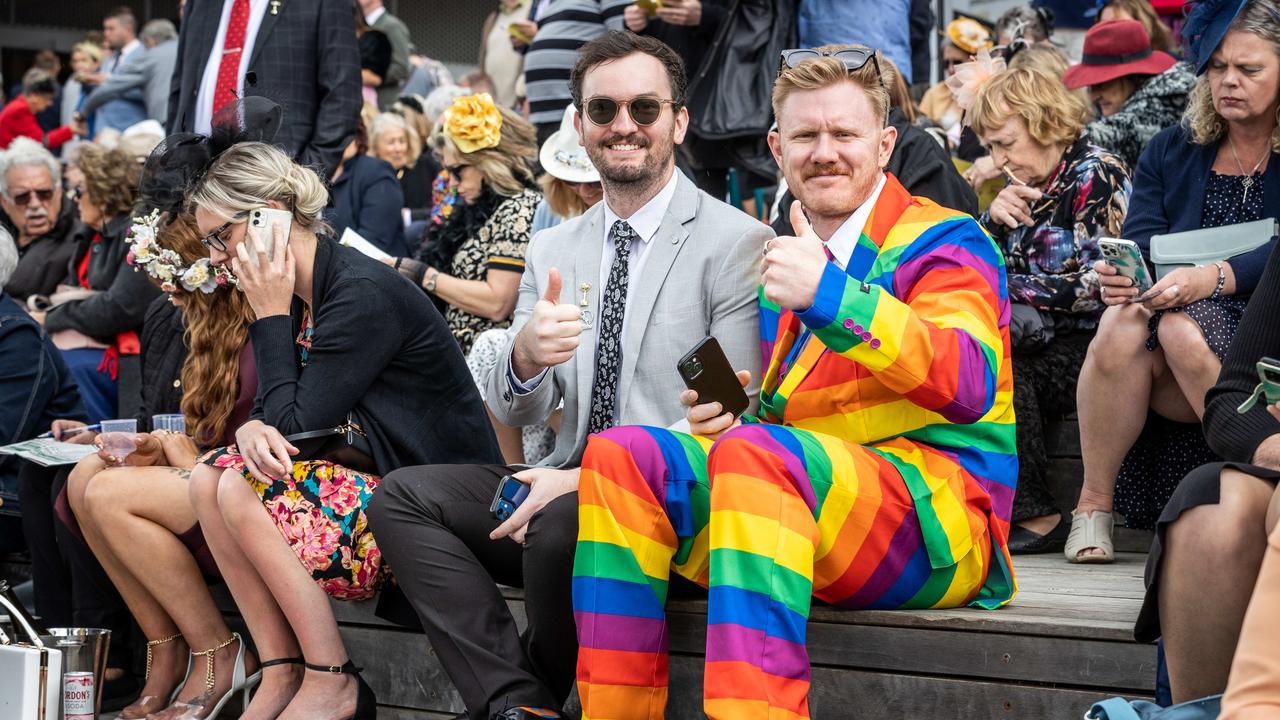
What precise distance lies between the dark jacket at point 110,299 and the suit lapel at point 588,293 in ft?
9.63

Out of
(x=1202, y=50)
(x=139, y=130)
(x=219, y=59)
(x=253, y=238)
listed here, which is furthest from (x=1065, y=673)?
(x=139, y=130)

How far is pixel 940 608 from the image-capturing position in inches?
120

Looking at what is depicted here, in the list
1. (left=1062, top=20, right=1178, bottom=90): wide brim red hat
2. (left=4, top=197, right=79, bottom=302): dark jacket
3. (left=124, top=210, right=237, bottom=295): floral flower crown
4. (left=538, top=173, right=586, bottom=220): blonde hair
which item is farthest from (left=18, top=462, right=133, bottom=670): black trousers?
(left=1062, top=20, right=1178, bottom=90): wide brim red hat

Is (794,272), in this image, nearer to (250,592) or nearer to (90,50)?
(250,592)

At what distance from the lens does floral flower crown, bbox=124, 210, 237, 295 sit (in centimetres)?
410

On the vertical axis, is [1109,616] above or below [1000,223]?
below

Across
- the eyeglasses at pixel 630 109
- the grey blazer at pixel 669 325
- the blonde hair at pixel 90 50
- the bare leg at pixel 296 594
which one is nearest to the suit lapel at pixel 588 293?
the grey blazer at pixel 669 325

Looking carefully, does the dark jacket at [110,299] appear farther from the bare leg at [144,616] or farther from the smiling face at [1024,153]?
the smiling face at [1024,153]

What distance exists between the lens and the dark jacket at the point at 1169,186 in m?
3.98

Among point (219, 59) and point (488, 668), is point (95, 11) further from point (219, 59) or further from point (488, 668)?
point (488, 668)

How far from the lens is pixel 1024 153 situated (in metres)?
4.51

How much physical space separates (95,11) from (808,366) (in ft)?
51.1

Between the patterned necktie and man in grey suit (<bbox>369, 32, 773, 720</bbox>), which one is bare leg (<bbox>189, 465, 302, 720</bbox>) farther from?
the patterned necktie

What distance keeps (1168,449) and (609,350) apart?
1.60m
